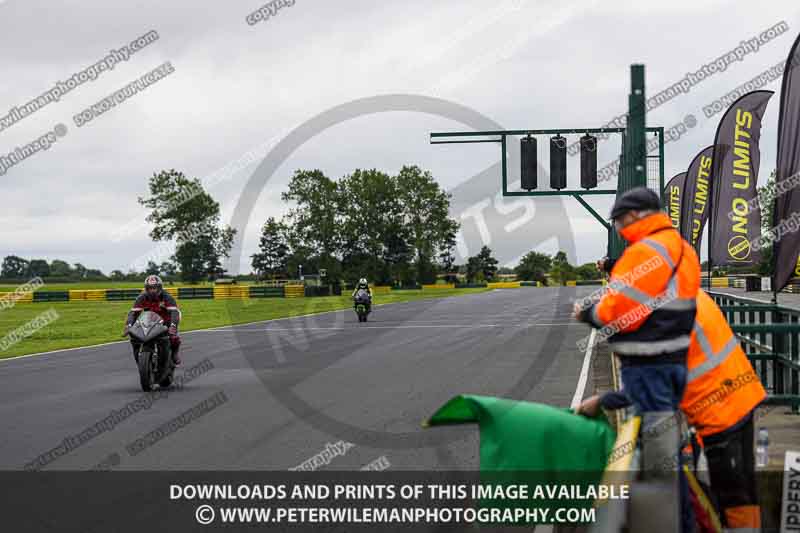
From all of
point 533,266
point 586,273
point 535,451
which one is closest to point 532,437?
point 535,451

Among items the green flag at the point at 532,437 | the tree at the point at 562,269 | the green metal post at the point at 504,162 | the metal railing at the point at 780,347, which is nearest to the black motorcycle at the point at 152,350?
the metal railing at the point at 780,347

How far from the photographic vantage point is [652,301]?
3.75 meters

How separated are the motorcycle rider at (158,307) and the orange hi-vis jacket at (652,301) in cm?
931

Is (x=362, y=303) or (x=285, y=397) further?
(x=362, y=303)

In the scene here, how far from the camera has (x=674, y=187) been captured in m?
26.8

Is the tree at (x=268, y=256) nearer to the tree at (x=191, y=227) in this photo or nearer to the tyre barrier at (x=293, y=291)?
the tree at (x=191, y=227)

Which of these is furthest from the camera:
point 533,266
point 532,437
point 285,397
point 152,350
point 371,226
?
point 533,266

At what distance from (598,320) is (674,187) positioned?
24.5m

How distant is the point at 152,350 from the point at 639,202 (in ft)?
31.1

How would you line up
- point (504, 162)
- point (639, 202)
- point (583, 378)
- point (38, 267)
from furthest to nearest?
point (38, 267), point (504, 162), point (583, 378), point (639, 202)

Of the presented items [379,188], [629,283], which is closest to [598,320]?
[629,283]

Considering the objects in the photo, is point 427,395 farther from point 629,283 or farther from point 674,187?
point 674,187

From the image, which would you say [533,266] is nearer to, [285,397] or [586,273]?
[586,273]

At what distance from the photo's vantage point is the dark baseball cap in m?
3.96
